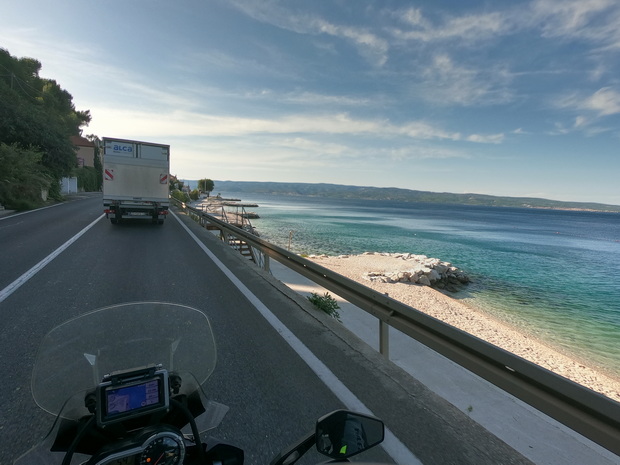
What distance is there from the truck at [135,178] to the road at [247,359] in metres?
6.01

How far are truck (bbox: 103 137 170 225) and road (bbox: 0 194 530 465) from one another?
6.01 m

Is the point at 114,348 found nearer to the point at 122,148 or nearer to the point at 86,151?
the point at 122,148

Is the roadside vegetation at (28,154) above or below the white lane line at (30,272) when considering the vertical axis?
above

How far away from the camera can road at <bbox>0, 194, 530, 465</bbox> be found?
2406 mm

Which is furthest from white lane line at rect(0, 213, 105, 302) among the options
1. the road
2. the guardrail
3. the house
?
the house

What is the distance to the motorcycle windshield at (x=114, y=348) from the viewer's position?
150cm

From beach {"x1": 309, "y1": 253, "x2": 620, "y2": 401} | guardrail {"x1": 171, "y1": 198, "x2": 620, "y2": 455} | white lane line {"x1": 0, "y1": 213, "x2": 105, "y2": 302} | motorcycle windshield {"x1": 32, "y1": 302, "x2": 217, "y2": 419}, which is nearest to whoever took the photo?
motorcycle windshield {"x1": 32, "y1": 302, "x2": 217, "y2": 419}

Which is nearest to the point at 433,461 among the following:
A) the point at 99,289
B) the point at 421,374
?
the point at 421,374

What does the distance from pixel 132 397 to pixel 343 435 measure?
854 millimetres

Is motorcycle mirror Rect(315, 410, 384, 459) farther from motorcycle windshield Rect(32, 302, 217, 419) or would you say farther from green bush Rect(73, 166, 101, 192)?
green bush Rect(73, 166, 101, 192)

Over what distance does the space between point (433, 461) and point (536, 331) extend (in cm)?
1612

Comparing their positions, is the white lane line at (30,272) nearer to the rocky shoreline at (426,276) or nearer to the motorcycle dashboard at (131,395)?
the motorcycle dashboard at (131,395)

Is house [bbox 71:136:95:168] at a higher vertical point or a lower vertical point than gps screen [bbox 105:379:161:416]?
higher

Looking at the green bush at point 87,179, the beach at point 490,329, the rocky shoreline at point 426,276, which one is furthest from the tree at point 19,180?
the green bush at point 87,179
